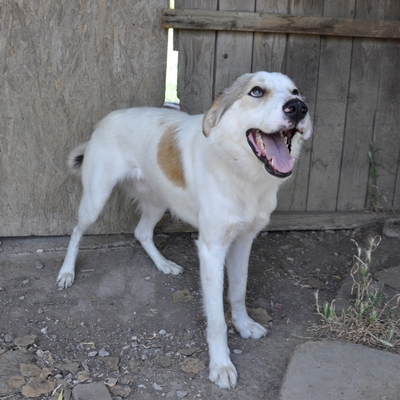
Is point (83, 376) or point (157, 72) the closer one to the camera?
point (83, 376)

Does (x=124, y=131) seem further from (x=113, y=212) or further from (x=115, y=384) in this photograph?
(x=115, y=384)

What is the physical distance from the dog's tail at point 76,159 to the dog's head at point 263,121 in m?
1.35

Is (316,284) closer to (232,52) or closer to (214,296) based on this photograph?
(214,296)

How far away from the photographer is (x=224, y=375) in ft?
10.2

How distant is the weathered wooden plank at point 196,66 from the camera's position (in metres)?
4.27

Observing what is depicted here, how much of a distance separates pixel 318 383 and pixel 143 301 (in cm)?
139

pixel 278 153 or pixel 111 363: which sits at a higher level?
pixel 278 153

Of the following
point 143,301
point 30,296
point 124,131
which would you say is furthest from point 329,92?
point 30,296

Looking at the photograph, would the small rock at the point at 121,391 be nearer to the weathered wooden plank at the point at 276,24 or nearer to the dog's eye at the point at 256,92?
the dog's eye at the point at 256,92

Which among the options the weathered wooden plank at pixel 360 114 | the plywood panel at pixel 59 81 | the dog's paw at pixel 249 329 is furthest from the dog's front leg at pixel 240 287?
the weathered wooden plank at pixel 360 114

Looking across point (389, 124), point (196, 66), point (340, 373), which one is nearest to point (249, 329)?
point (340, 373)

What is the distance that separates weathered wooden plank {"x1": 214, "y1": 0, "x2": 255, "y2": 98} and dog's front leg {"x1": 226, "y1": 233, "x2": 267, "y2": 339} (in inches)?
54.7

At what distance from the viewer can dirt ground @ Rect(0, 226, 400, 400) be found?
3.14m

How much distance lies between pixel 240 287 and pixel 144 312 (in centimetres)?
68
